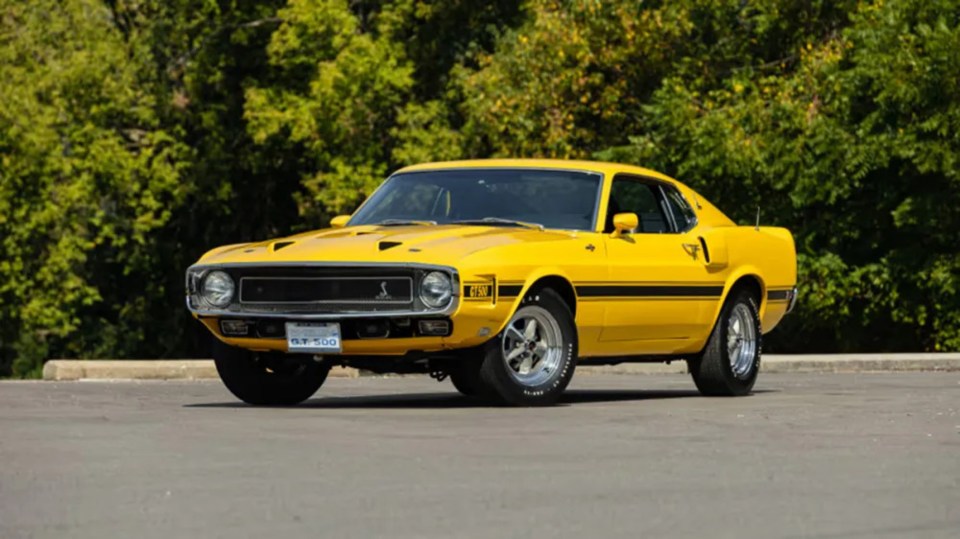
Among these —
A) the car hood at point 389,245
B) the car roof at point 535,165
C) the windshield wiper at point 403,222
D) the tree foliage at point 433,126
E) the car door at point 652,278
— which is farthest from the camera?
the tree foliage at point 433,126

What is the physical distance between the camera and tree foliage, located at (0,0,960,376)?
31.6 meters

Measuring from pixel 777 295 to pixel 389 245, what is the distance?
161 inches

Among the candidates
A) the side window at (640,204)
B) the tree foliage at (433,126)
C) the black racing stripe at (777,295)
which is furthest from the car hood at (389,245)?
the tree foliage at (433,126)

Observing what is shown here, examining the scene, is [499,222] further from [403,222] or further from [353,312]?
[353,312]

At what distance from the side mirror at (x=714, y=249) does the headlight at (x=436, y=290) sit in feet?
9.37

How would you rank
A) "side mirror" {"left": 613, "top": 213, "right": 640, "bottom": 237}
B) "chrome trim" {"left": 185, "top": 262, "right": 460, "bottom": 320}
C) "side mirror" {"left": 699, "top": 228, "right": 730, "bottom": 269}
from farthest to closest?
"side mirror" {"left": 699, "top": 228, "right": 730, "bottom": 269} < "side mirror" {"left": 613, "top": 213, "right": 640, "bottom": 237} < "chrome trim" {"left": 185, "top": 262, "right": 460, "bottom": 320}

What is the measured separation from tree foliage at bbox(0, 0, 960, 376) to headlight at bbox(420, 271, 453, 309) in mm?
17401

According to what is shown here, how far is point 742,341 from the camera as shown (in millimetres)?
16531

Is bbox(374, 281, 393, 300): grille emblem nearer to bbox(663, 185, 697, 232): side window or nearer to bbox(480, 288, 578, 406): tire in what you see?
bbox(480, 288, 578, 406): tire

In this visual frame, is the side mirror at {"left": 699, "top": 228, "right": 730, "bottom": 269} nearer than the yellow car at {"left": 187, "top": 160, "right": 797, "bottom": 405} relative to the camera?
No

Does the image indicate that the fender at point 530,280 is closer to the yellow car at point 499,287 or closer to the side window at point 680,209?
the yellow car at point 499,287

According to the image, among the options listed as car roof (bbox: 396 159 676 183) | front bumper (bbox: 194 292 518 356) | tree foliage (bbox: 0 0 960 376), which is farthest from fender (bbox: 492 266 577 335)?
tree foliage (bbox: 0 0 960 376)

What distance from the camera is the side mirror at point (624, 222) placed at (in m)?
14.9

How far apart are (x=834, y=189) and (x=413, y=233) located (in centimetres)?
1767
